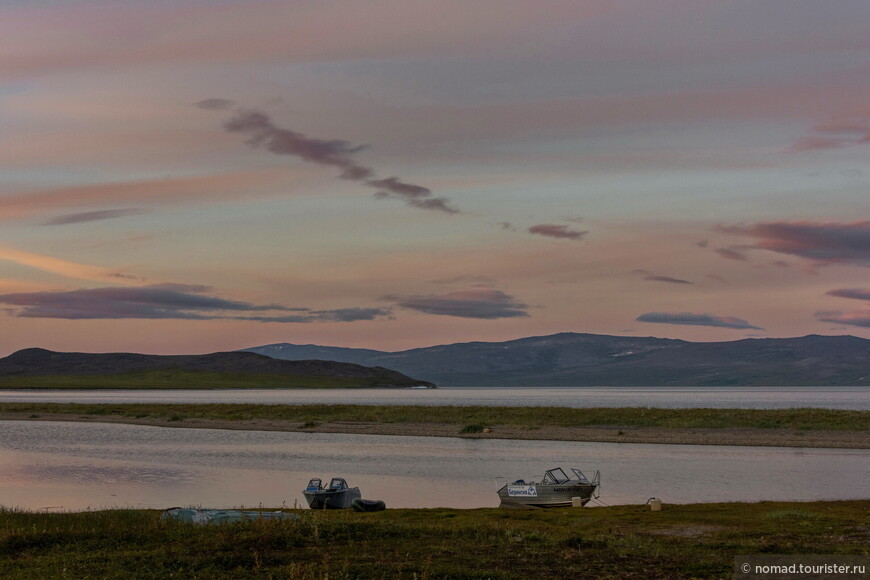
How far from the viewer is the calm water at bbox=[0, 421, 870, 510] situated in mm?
46062

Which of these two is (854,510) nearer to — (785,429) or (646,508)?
(646,508)

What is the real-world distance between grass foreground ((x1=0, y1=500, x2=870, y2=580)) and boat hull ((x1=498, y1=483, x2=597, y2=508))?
1056cm

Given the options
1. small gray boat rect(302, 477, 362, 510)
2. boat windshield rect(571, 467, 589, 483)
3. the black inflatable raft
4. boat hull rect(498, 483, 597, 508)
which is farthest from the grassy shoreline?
the black inflatable raft

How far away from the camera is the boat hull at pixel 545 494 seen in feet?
139

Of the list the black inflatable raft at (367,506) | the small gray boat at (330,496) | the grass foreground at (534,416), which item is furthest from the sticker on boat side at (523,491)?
the grass foreground at (534,416)

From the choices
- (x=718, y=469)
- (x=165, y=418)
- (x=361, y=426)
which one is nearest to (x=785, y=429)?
(x=718, y=469)

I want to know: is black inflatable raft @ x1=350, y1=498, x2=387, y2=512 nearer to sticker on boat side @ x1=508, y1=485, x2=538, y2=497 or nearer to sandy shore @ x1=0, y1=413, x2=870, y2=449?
sticker on boat side @ x1=508, y1=485, x2=538, y2=497

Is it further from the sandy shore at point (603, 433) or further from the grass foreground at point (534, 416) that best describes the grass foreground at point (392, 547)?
the grass foreground at point (534, 416)

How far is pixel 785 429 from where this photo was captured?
90.7m

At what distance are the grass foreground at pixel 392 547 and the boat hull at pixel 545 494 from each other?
10562 mm

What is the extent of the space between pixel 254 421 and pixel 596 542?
95.5 m

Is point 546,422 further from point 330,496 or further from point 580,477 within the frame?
point 330,496

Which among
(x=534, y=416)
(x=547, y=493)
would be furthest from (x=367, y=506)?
(x=534, y=416)

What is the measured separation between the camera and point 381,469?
59.8 meters
